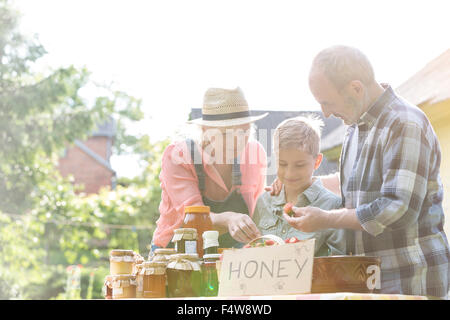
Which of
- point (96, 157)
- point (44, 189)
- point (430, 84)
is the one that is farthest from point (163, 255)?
point (96, 157)

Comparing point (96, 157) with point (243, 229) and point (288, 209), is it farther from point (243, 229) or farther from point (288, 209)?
point (288, 209)

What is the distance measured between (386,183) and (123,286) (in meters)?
0.58

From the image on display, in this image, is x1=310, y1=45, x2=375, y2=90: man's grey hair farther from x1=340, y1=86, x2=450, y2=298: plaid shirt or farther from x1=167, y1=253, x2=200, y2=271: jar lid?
x1=167, y1=253, x2=200, y2=271: jar lid

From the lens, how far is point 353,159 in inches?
52.1

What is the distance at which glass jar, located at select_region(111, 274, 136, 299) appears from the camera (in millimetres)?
1179

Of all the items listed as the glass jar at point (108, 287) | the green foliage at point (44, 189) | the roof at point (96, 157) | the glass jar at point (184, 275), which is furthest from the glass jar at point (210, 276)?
the roof at point (96, 157)

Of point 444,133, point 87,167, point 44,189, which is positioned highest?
point 444,133

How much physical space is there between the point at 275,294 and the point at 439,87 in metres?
0.96

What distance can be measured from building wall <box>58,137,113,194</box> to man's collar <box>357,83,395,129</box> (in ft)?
44.3

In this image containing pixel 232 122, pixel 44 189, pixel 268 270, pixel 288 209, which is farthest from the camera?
pixel 44 189

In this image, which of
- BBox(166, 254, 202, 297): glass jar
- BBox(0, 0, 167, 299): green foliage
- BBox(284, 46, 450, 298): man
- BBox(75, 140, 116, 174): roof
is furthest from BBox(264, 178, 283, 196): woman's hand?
BBox(75, 140, 116, 174): roof

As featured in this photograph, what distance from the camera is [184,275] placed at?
44.0 inches
